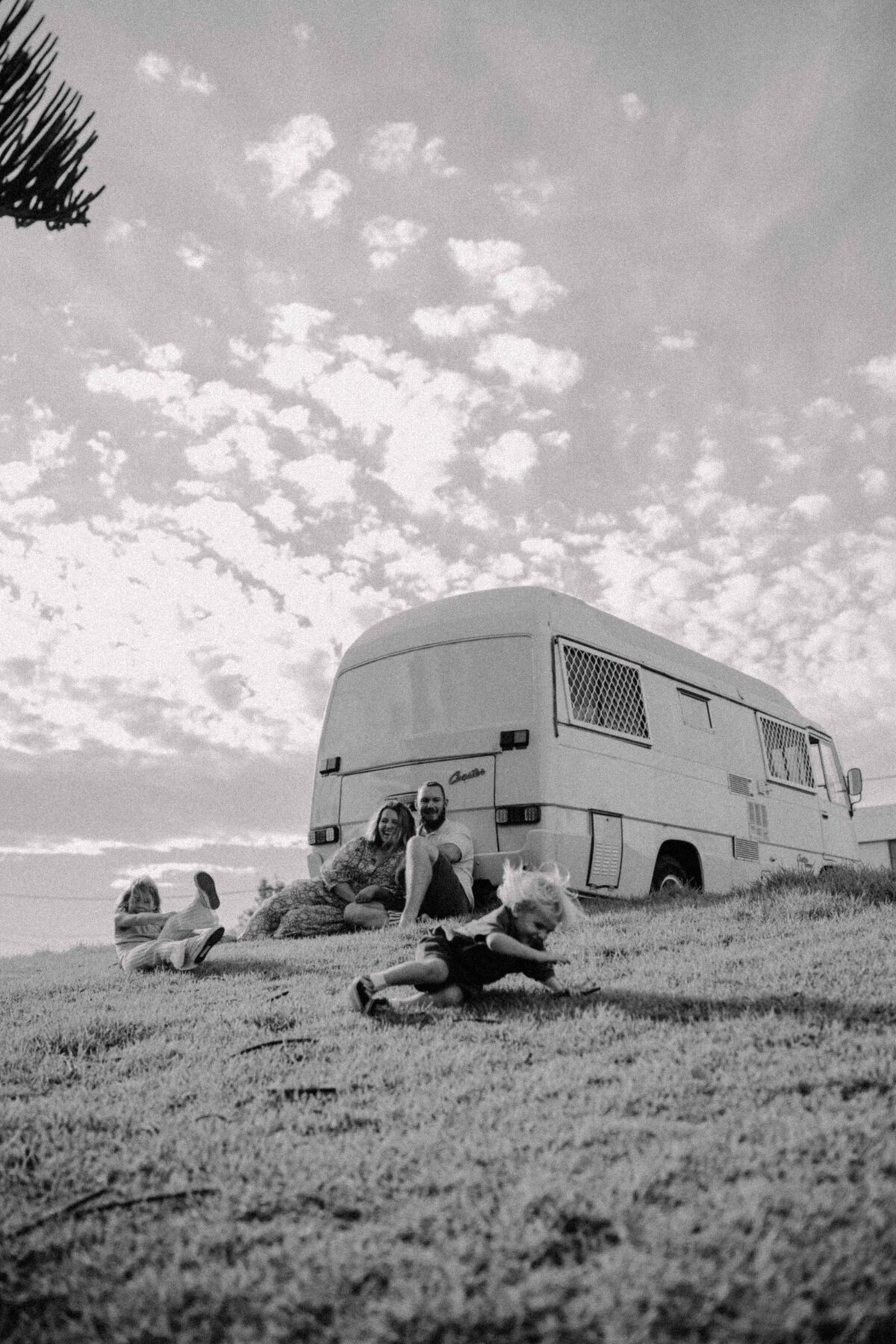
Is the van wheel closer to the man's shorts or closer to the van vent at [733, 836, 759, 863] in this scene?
the van vent at [733, 836, 759, 863]

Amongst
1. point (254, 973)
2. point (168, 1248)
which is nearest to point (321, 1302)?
point (168, 1248)

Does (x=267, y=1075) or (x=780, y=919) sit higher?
(x=780, y=919)

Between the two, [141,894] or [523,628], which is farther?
[523,628]

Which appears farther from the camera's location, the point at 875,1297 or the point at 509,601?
the point at 509,601

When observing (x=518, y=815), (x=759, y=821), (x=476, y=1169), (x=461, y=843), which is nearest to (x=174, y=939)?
(x=461, y=843)

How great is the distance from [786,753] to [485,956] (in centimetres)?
845

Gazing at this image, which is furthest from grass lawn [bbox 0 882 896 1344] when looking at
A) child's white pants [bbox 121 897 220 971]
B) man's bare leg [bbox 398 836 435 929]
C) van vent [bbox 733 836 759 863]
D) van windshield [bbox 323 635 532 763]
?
van vent [bbox 733 836 759 863]

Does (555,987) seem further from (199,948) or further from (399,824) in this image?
(399,824)

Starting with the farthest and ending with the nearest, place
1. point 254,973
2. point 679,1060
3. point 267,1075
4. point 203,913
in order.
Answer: point 203,913 → point 254,973 → point 267,1075 → point 679,1060

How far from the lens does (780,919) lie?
7.38 metres

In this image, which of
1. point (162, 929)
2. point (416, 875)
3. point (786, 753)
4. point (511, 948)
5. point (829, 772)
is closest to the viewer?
point (511, 948)

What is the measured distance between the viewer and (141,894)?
29.9ft

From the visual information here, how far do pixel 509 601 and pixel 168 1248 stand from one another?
7.56 meters

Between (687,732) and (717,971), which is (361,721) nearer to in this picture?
(687,732)
